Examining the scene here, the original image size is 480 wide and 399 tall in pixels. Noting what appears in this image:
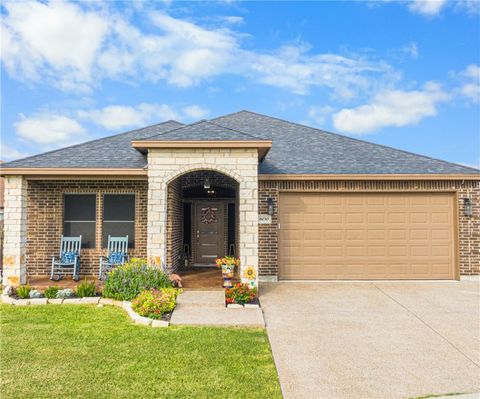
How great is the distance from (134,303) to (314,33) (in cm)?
1301

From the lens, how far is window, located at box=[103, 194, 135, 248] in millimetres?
9929

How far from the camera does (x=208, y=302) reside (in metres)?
6.96

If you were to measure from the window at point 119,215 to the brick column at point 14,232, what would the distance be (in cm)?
202

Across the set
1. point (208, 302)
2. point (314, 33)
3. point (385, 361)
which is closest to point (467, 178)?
point (385, 361)

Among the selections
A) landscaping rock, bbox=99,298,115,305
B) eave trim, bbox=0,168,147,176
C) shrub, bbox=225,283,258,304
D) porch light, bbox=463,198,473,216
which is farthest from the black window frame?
porch light, bbox=463,198,473,216

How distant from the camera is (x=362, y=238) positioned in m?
9.59

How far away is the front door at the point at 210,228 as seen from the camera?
11.9 meters

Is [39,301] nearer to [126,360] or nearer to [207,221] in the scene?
[126,360]

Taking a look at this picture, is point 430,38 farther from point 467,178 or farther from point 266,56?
point 266,56

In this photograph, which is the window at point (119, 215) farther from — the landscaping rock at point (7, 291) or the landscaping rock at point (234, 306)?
the landscaping rock at point (234, 306)

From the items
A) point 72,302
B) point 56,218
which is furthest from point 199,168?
point 56,218

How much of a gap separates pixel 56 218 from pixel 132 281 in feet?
13.4

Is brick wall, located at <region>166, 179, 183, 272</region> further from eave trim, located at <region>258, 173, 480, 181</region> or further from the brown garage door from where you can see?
the brown garage door

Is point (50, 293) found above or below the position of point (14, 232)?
below
